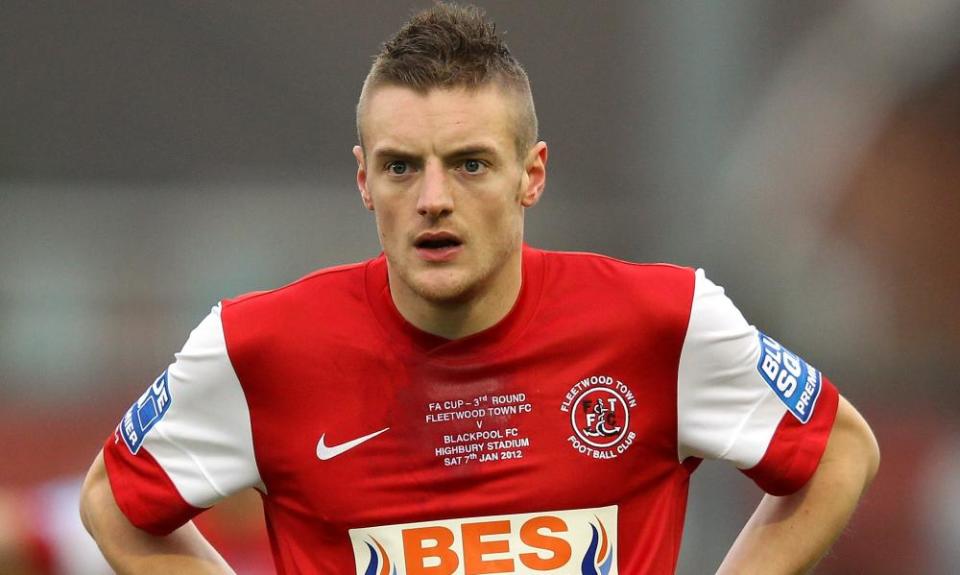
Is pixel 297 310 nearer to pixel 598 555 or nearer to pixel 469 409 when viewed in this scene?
pixel 469 409

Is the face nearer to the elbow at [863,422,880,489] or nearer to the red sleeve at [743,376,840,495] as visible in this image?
the red sleeve at [743,376,840,495]

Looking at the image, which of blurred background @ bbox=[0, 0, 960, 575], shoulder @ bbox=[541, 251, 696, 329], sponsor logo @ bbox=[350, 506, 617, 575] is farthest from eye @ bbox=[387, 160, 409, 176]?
blurred background @ bbox=[0, 0, 960, 575]

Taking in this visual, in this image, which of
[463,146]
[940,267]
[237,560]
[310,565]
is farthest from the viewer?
[940,267]

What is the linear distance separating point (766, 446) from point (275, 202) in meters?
2.28

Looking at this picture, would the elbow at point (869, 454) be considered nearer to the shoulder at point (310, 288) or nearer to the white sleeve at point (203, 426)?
the shoulder at point (310, 288)

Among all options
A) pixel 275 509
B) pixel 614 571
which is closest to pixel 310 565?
pixel 275 509

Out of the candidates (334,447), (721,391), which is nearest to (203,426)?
(334,447)

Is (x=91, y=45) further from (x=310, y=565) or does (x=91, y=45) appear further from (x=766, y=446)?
(x=766, y=446)

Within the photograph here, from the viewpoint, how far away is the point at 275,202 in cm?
421

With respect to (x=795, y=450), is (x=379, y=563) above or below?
below

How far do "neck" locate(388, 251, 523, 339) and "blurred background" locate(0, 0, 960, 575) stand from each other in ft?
5.38

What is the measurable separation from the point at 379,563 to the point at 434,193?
626 mm

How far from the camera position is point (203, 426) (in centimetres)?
228

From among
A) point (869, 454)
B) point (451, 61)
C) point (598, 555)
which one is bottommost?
point (598, 555)
